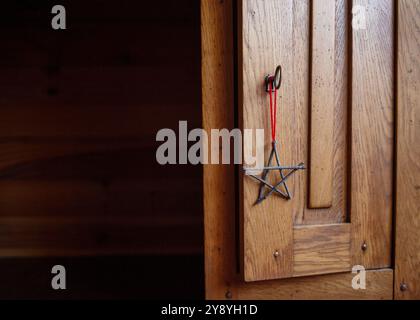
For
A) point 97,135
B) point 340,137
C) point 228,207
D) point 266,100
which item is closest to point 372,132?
point 340,137

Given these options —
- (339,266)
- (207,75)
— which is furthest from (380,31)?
(339,266)

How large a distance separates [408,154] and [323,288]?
1.27 feet

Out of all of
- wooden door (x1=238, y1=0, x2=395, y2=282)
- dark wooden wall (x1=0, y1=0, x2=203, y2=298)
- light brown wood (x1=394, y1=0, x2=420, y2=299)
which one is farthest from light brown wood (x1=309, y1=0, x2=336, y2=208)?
dark wooden wall (x1=0, y1=0, x2=203, y2=298)

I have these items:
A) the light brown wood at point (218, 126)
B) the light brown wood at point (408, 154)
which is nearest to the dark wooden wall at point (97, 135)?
the light brown wood at point (218, 126)

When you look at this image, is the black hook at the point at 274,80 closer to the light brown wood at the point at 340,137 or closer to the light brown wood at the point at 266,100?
the light brown wood at the point at 266,100

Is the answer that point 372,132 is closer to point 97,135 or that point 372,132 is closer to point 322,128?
point 322,128

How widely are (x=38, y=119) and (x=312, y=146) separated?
1172 millimetres

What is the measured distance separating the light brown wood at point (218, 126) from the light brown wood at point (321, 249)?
15 centimetres

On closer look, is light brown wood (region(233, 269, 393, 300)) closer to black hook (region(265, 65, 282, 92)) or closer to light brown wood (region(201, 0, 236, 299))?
light brown wood (region(201, 0, 236, 299))

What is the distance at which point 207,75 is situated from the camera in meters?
0.72

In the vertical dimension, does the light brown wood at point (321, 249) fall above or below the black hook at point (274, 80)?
below

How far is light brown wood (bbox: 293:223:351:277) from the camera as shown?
0.73 metres

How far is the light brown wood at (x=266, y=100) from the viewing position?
70 centimetres

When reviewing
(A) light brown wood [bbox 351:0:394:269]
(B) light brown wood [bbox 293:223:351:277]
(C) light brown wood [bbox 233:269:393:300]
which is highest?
(A) light brown wood [bbox 351:0:394:269]
